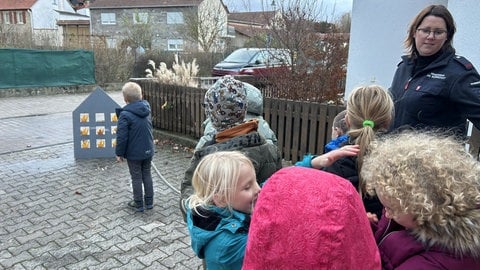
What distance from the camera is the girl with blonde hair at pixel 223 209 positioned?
169 cm

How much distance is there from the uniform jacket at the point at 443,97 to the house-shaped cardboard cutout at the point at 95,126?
17.6 feet

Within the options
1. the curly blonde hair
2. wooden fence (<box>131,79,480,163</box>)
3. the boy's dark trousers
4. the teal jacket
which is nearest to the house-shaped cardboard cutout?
wooden fence (<box>131,79,480,163</box>)

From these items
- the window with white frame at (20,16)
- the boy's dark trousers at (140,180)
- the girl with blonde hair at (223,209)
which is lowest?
the boy's dark trousers at (140,180)

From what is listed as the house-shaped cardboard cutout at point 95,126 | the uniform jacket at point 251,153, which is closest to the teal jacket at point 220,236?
the uniform jacket at point 251,153

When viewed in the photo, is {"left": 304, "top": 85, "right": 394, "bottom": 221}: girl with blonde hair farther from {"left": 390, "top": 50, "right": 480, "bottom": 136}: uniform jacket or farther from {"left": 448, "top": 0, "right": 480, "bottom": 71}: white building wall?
{"left": 448, "top": 0, "right": 480, "bottom": 71}: white building wall

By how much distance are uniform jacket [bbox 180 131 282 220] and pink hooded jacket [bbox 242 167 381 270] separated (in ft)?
3.29

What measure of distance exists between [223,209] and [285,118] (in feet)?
15.8

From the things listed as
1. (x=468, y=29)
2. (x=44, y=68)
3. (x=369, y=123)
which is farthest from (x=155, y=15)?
(x=369, y=123)

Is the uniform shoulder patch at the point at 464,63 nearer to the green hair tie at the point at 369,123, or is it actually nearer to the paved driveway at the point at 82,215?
the green hair tie at the point at 369,123

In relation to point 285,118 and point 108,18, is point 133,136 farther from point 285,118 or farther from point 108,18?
point 108,18

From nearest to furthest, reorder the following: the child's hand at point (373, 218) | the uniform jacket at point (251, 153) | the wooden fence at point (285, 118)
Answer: the child's hand at point (373, 218), the uniform jacket at point (251, 153), the wooden fence at point (285, 118)

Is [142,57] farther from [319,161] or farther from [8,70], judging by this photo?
[319,161]

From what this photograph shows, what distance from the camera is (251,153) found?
82.6 inches

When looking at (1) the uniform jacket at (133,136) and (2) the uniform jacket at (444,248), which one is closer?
(2) the uniform jacket at (444,248)
